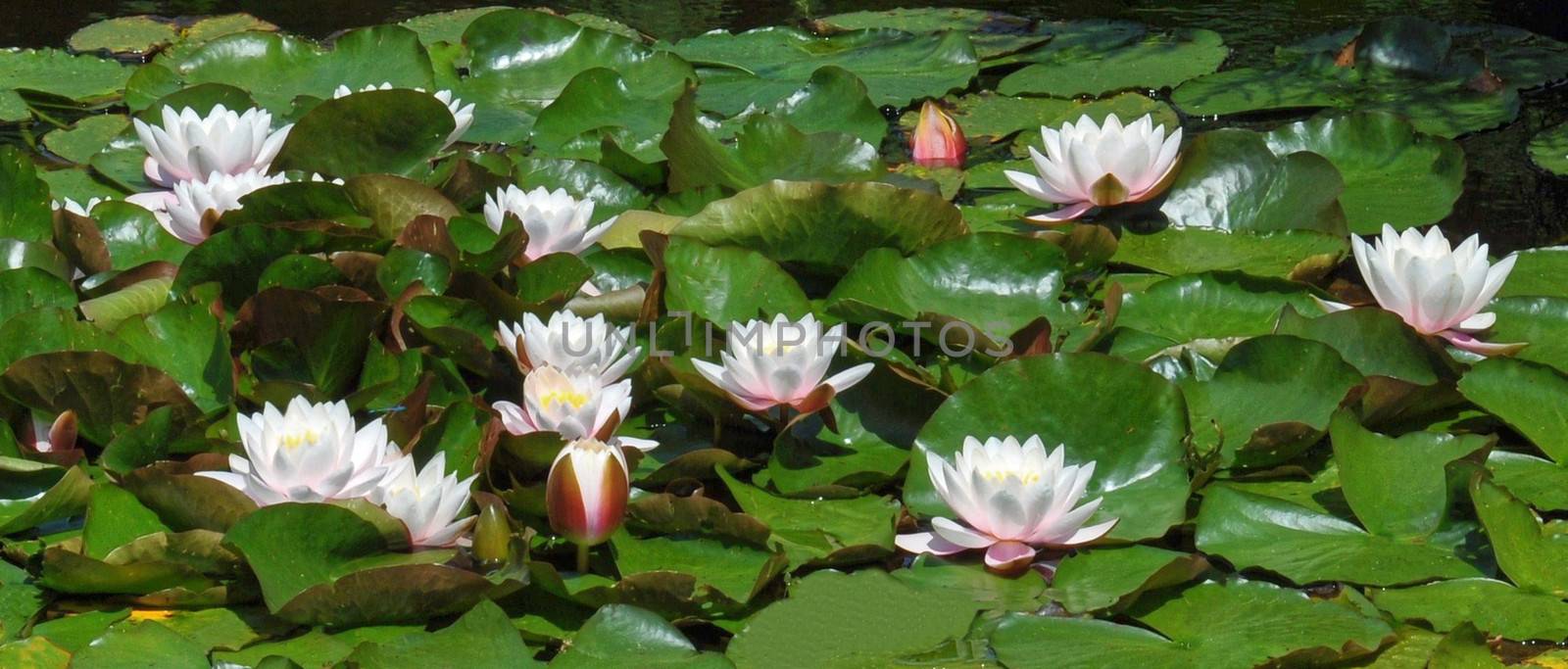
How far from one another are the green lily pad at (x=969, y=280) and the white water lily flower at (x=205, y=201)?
105cm

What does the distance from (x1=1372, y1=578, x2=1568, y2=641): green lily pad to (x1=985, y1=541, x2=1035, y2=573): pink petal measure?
44 centimetres

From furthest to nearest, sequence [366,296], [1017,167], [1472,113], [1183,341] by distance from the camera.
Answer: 1. [1472,113]
2. [1017,167]
3. [1183,341]
4. [366,296]

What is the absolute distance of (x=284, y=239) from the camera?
2373 millimetres

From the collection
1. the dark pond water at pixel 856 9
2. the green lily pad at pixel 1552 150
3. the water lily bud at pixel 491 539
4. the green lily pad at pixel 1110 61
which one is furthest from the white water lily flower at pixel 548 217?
the green lily pad at pixel 1552 150

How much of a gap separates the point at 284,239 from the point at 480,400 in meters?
0.50

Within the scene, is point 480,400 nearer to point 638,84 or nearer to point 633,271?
point 633,271

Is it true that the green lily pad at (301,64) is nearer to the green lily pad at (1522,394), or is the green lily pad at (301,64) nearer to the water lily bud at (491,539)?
the water lily bud at (491,539)

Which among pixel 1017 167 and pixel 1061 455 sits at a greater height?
pixel 1061 455

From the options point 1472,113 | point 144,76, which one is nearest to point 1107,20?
point 1472,113

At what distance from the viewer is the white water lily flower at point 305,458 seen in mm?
1859

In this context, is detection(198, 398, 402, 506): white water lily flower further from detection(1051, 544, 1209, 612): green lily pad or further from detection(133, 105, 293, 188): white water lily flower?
detection(133, 105, 293, 188): white water lily flower

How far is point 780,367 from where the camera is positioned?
6.55ft

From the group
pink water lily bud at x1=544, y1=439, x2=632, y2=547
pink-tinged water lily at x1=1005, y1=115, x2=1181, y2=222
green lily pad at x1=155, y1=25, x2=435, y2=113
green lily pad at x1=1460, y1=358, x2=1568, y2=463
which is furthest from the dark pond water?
pink water lily bud at x1=544, y1=439, x2=632, y2=547

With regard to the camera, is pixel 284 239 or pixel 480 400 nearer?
pixel 480 400
